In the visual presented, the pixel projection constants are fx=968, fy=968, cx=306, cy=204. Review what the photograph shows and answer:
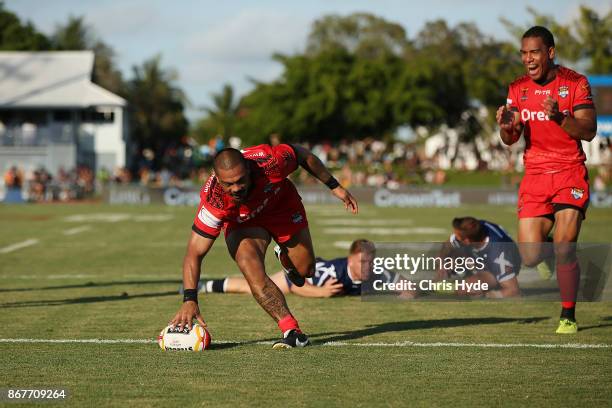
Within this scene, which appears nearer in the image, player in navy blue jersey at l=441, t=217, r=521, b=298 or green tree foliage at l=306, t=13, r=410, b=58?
player in navy blue jersey at l=441, t=217, r=521, b=298

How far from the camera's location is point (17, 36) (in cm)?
7638

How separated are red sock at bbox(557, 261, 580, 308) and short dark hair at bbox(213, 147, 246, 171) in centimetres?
310

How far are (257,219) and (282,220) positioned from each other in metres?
0.22

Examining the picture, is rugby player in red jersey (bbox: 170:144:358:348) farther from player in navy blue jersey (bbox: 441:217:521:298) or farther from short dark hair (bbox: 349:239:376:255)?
player in navy blue jersey (bbox: 441:217:521:298)

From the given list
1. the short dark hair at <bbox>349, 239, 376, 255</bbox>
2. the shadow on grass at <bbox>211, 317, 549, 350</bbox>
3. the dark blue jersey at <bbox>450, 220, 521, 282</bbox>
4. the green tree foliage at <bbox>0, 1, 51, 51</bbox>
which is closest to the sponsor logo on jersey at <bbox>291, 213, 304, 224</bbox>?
the shadow on grass at <bbox>211, 317, 549, 350</bbox>

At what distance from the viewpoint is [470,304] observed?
33.8ft

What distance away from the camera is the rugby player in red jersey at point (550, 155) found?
26.0ft

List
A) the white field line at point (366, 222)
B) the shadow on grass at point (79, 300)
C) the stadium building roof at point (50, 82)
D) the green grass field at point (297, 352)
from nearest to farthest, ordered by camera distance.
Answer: the green grass field at point (297, 352) → the shadow on grass at point (79, 300) → the white field line at point (366, 222) → the stadium building roof at point (50, 82)

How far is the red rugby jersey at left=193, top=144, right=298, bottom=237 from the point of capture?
22.9 feet

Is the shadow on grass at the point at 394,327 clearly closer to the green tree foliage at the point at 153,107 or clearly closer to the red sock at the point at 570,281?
the red sock at the point at 570,281

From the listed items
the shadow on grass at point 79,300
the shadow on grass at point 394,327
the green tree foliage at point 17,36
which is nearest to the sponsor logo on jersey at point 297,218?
the shadow on grass at point 394,327

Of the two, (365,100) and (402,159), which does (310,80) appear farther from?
(402,159)

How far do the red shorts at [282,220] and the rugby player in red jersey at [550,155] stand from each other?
5.87 feet

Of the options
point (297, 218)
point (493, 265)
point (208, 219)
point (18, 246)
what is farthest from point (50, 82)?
point (208, 219)
